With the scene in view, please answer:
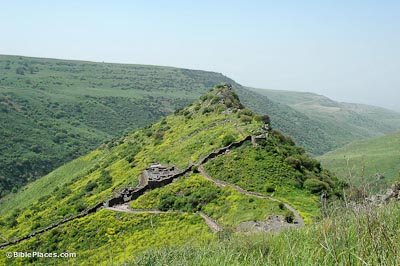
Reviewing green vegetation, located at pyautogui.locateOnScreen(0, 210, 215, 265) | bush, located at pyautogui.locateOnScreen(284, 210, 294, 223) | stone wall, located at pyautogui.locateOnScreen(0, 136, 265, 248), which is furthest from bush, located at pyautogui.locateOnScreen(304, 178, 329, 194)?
stone wall, located at pyautogui.locateOnScreen(0, 136, 265, 248)

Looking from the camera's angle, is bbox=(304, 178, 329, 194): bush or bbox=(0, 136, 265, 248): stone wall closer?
bbox=(304, 178, 329, 194): bush

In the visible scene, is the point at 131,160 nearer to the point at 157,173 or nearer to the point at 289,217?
the point at 157,173

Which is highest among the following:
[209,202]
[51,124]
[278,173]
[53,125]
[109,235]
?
[278,173]

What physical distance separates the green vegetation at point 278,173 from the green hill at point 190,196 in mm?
91

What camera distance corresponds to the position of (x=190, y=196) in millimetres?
38281

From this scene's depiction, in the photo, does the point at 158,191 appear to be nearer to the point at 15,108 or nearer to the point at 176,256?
the point at 176,256

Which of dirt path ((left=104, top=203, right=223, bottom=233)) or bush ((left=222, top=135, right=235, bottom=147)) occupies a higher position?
bush ((left=222, top=135, right=235, bottom=147))

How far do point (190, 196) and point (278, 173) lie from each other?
27.6 feet

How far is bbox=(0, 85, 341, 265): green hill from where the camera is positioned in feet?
103

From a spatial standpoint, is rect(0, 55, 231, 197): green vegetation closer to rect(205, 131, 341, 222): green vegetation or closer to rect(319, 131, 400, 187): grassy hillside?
rect(205, 131, 341, 222): green vegetation

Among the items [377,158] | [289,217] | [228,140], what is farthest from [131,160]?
[377,158]

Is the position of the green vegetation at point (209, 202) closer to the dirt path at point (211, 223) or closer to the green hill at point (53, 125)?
the dirt path at point (211, 223)

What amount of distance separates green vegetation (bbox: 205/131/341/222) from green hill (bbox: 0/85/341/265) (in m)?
0.09

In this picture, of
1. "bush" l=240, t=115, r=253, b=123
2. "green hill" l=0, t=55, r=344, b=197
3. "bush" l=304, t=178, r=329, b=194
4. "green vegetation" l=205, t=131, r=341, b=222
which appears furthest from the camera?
"green hill" l=0, t=55, r=344, b=197
